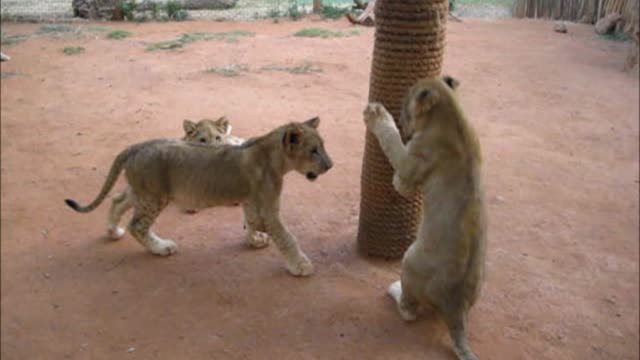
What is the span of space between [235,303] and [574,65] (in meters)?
7.44

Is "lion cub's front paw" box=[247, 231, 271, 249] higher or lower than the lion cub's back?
lower

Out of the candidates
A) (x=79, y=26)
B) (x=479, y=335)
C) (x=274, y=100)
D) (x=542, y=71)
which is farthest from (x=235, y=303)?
(x=79, y=26)

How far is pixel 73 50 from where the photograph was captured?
709cm

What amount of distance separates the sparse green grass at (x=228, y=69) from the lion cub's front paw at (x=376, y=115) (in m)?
5.20

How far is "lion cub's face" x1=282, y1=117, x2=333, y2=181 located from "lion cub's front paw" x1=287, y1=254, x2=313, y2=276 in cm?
55

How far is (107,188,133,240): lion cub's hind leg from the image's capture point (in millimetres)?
3998

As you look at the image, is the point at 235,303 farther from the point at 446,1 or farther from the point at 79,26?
the point at 79,26

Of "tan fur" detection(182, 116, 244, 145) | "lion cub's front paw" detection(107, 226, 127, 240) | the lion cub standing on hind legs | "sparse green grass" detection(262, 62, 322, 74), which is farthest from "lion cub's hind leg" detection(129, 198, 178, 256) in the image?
"sparse green grass" detection(262, 62, 322, 74)

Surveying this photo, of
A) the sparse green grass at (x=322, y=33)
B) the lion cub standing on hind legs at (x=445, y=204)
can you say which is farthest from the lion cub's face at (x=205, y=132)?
the sparse green grass at (x=322, y=33)

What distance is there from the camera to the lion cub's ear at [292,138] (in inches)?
147

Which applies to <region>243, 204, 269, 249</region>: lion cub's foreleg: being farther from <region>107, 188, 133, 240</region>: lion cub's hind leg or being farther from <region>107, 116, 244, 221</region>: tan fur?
<region>107, 188, 133, 240</region>: lion cub's hind leg

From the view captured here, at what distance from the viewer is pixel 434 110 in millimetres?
3025

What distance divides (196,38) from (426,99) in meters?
8.14

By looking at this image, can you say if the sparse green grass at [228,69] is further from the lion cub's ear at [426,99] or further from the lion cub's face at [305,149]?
the lion cub's ear at [426,99]
